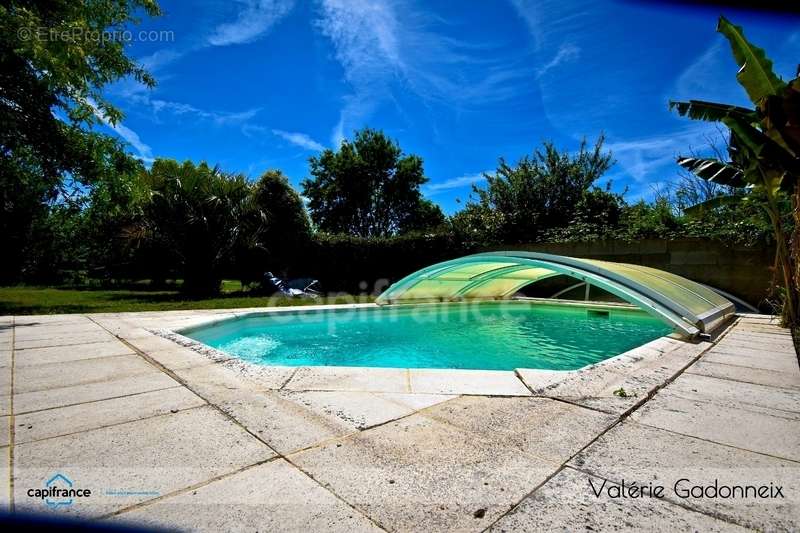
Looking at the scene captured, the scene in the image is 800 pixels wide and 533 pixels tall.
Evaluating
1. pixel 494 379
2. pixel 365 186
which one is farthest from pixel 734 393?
pixel 365 186

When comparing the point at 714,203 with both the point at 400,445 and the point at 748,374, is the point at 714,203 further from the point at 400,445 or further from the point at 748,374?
the point at 400,445

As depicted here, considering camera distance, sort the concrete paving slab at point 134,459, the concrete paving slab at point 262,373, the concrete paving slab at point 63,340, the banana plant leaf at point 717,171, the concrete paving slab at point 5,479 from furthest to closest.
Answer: the banana plant leaf at point 717,171 < the concrete paving slab at point 63,340 < the concrete paving slab at point 262,373 < the concrete paving slab at point 134,459 < the concrete paving slab at point 5,479

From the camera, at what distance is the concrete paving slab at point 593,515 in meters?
1.48

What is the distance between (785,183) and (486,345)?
6.64 m

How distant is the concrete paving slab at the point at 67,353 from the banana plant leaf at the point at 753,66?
10.3 m

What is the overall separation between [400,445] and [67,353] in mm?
4890

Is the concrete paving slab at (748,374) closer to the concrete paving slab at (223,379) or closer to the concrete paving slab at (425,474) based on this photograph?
the concrete paving slab at (425,474)

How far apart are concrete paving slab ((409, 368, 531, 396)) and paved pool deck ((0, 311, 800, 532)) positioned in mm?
27

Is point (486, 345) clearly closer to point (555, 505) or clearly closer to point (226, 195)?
point (555, 505)

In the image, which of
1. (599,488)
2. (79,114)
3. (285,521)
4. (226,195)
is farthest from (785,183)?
(226,195)

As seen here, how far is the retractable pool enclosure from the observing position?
596 centimetres

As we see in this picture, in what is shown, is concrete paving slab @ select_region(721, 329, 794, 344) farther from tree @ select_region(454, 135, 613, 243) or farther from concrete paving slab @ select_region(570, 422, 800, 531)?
tree @ select_region(454, 135, 613, 243)

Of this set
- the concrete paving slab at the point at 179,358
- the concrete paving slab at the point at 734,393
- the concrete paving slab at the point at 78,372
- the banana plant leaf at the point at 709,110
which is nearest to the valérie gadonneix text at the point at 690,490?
the concrete paving slab at the point at 734,393

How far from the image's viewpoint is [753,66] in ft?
19.8
